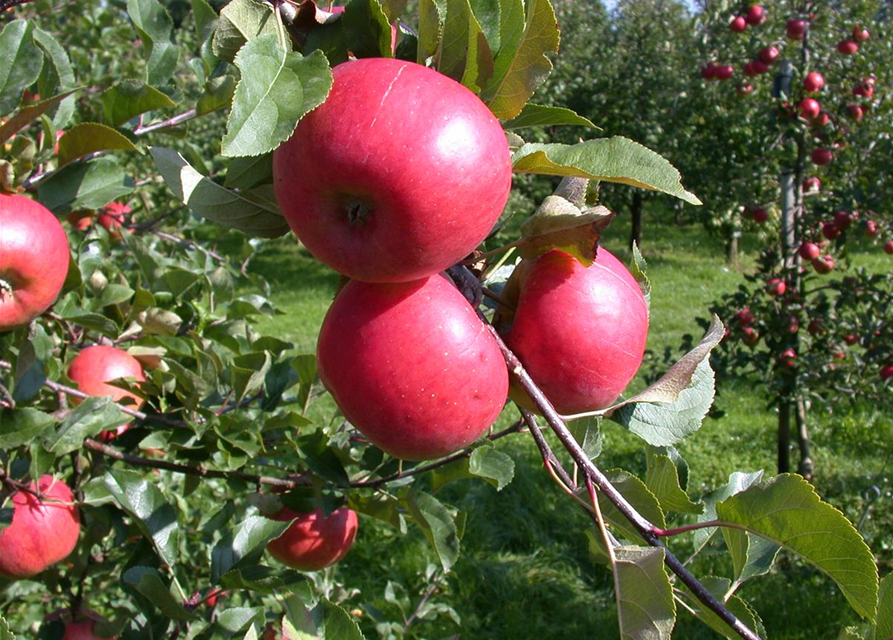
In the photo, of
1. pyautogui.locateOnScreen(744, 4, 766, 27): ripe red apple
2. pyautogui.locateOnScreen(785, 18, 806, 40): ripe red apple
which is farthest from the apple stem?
pyautogui.locateOnScreen(744, 4, 766, 27): ripe red apple

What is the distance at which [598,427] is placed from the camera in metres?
0.99

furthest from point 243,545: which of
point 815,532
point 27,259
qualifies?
point 815,532

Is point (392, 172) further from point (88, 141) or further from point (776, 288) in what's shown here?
point (776, 288)

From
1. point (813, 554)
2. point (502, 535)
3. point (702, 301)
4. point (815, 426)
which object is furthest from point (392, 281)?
point (702, 301)

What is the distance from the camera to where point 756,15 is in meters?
3.79

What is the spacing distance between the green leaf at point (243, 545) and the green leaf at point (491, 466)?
338mm

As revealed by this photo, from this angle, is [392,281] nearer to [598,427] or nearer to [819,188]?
[598,427]

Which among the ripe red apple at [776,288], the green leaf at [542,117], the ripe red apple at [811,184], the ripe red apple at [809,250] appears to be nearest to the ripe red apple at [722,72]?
the ripe red apple at [811,184]

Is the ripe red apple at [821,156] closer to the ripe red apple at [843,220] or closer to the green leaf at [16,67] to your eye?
the ripe red apple at [843,220]

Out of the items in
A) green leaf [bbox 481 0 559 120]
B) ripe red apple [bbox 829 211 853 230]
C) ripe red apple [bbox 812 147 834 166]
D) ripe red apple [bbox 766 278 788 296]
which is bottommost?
ripe red apple [bbox 766 278 788 296]

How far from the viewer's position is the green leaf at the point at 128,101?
1.20 m

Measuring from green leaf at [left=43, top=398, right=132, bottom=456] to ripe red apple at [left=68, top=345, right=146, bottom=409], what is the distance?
0.32 m

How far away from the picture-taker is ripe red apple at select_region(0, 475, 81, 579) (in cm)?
143

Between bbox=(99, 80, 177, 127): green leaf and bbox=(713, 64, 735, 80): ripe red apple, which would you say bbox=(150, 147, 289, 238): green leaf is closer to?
bbox=(99, 80, 177, 127): green leaf
